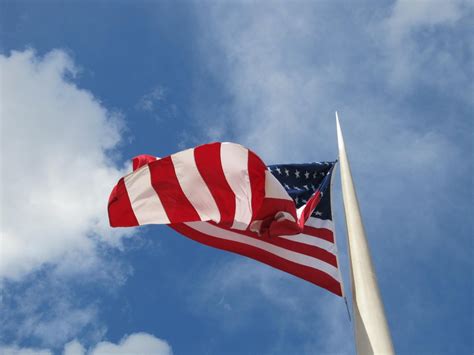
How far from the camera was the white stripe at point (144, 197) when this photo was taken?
1349cm

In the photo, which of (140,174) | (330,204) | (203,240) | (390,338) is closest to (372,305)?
(390,338)

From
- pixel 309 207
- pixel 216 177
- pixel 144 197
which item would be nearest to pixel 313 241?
pixel 309 207

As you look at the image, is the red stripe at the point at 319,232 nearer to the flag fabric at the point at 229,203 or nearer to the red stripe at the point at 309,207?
the flag fabric at the point at 229,203

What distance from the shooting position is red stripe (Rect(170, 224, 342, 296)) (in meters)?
13.8

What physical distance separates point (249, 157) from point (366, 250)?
335 cm

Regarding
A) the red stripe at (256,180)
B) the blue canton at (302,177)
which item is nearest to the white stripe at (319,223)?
the blue canton at (302,177)

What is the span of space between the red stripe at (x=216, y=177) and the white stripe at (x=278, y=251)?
1033mm

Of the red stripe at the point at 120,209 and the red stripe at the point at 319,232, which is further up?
the red stripe at the point at 319,232

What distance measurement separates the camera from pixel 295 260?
1428cm

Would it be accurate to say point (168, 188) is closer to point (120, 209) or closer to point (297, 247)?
point (120, 209)

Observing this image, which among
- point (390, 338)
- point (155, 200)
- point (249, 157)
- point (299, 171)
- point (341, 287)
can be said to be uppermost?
point (299, 171)

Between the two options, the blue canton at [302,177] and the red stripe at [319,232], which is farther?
the blue canton at [302,177]

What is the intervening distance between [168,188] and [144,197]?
1.96 feet

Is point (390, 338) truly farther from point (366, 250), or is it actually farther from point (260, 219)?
point (260, 219)
